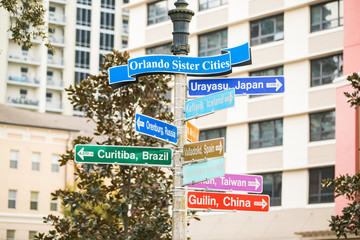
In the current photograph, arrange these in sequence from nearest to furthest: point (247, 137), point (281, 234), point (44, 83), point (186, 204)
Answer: point (186, 204), point (281, 234), point (247, 137), point (44, 83)

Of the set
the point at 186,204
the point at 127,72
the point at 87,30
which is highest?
the point at 87,30

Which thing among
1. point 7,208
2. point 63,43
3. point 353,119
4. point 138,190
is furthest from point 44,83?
point 138,190

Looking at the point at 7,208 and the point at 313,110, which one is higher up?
the point at 313,110

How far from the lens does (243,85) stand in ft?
39.7

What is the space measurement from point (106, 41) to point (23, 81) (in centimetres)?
1343

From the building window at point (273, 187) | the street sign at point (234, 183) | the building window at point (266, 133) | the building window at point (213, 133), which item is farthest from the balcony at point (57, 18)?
the street sign at point (234, 183)

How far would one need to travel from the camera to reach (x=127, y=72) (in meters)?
12.2

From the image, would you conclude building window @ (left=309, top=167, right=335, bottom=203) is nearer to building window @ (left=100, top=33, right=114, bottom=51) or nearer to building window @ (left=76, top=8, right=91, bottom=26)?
building window @ (left=100, top=33, right=114, bottom=51)

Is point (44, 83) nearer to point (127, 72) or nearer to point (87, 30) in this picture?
point (87, 30)

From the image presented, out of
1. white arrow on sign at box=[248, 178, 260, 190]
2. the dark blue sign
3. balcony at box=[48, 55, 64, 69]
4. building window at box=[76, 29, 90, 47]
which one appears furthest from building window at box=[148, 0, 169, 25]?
building window at box=[76, 29, 90, 47]

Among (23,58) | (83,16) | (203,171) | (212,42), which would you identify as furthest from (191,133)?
(83,16)

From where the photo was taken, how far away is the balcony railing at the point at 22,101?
9381 centimetres

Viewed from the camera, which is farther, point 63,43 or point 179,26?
point 63,43

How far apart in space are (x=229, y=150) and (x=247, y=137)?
151cm
